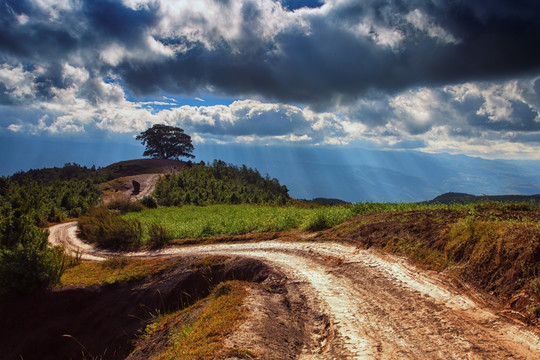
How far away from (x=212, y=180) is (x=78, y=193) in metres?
23.2

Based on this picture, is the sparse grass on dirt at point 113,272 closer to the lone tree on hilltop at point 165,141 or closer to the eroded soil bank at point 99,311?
the eroded soil bank at point 99,311

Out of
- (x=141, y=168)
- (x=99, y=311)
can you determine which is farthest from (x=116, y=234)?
(x=141, y=168)

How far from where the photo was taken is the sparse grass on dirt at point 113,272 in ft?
42.7

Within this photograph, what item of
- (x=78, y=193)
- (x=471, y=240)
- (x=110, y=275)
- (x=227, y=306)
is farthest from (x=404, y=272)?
(x=78, y=193)

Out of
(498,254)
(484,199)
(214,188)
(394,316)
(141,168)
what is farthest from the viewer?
(141,168)

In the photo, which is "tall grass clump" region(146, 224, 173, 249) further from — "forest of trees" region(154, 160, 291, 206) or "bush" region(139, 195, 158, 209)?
"bush" region(139, 195, 158, 209)

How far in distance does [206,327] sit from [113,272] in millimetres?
9878

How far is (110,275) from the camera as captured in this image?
13664mm

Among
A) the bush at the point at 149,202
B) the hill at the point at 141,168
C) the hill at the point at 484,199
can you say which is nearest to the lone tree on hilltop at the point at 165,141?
the hill at the point at 141,168

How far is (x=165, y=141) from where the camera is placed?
99.5 m

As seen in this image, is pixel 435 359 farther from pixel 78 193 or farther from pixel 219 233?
pixel 78 193

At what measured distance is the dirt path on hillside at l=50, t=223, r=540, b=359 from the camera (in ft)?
16.7

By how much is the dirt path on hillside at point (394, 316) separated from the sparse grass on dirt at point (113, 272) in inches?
251

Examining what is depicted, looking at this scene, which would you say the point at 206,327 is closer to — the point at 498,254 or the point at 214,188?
the point at 498,254
